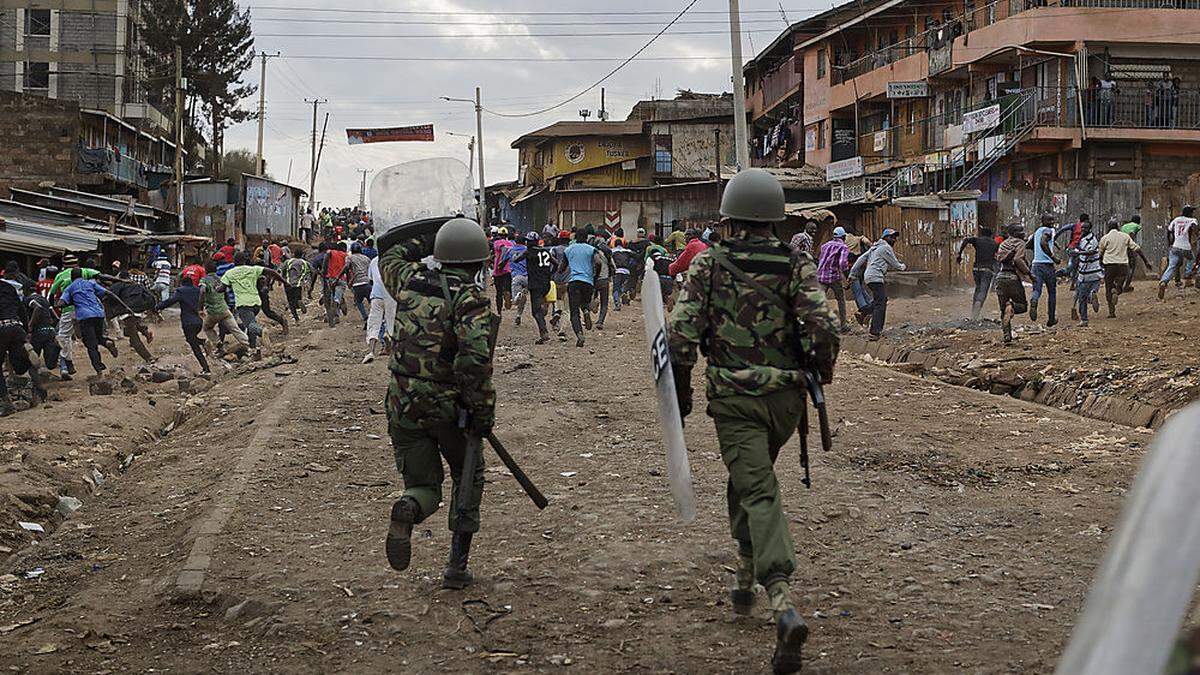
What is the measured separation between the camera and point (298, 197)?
69562 mm

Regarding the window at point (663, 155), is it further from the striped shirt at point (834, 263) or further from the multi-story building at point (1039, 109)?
the striped shirt at point (834, 263)

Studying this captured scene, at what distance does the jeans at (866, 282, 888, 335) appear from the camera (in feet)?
59.8

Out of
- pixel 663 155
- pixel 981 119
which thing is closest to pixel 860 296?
pixel 981 119

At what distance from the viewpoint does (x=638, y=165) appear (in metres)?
59.4

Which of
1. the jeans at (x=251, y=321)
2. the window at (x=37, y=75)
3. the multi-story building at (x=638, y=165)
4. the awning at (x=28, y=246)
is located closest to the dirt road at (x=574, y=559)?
the jeans at (x=251, y=321)

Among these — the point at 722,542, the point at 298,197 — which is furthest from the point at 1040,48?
the point at 298,197

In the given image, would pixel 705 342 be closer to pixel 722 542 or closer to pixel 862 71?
pixel 722 542

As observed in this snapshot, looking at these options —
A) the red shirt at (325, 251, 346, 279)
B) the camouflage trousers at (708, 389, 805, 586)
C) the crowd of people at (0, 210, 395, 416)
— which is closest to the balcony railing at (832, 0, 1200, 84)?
the red shirt at (325, 251, 346, 279)

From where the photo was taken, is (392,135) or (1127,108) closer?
(1127,108)

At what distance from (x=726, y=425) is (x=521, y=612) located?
1.35 m

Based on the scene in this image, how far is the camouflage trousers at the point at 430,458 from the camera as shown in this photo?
5992mm

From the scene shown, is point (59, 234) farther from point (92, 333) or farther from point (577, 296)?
point (577, 296)

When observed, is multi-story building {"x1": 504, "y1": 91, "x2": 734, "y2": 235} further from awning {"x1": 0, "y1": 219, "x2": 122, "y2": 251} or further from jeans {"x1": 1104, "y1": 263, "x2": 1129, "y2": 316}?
jeans {"x1": 1104, "y1": 263, "x2": 1129, "y2": 316}

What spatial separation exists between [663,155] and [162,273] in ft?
109
